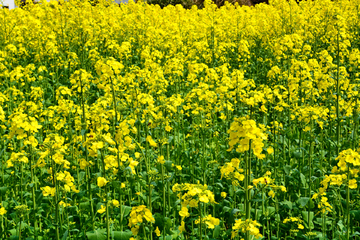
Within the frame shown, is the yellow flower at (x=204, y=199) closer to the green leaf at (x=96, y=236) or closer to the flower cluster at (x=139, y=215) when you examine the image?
the flower cluster at (x=139, y=215)

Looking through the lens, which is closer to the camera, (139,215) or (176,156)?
(139,215)

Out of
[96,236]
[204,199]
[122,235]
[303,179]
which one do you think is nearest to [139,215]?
[204,199]

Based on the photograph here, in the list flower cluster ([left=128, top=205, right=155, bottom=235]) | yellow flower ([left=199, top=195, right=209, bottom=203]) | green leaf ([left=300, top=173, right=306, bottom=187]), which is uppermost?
yellow flower ([left=199, top=195, right=209, bottom=203])

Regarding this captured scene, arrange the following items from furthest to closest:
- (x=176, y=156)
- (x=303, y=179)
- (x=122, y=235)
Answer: (x=176, y=156), (x=303, y=179), (x=122, y=235)

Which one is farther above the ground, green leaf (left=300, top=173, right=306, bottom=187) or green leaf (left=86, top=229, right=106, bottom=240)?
green leaf (left=300, top=173, right=306, bottom=187)

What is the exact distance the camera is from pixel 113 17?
10945mm

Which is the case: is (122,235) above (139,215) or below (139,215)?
below

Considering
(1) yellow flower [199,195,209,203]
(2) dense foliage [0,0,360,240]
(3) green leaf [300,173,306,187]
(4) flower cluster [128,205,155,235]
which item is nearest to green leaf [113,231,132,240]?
(2) dense foliage [0,0,360,240]

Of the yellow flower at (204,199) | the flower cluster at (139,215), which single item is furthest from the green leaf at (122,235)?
the yellow flower at (204,199)

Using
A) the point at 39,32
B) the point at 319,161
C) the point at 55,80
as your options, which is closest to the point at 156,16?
the point at 39,32

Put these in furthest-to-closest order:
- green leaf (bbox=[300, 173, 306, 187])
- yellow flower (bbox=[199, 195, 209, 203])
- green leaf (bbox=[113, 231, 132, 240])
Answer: green leaf (bbox=[300, 173, 306, 187])
green leaf (bbox=[113, 231, 132, 240])
yellow flower (bbox=[199, 195, 209, 203])

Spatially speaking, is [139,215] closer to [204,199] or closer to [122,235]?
[204,199]

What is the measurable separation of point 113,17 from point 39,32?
8.65 ft

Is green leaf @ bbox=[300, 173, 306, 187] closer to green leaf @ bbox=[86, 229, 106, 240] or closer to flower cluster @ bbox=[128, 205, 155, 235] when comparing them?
green leaf @ bbox=[86, 229, 106, 240]
